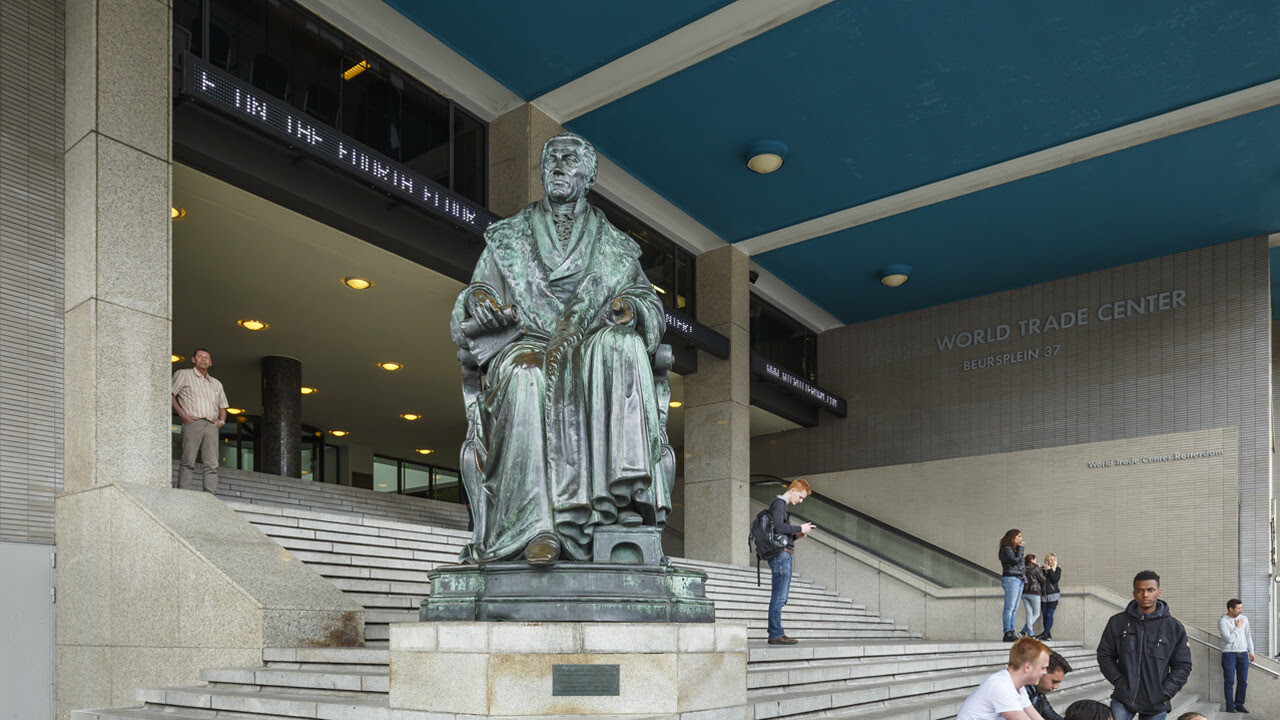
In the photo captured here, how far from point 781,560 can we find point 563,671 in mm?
5152

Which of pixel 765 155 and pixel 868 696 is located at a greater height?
pixel 765 155

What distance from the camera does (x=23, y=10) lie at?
7566mm

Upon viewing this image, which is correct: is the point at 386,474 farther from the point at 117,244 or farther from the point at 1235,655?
the point at 1235,655

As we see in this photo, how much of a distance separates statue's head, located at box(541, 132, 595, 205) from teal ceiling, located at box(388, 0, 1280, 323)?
5.81 meters

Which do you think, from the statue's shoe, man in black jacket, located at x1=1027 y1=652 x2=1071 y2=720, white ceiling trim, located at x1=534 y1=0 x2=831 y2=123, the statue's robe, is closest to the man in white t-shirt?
man in black jacket, located at x1=1027 y1=652 x2=1071 y2=720

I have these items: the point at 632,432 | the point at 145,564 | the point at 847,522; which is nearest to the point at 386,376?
the point at 847,522

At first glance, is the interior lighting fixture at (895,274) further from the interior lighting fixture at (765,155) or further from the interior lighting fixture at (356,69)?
the interior lighting fixture at (356,69)

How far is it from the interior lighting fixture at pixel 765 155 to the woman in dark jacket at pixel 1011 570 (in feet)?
17.2

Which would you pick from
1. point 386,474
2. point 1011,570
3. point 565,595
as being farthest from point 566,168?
point 386,474

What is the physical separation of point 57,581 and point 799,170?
9765mm

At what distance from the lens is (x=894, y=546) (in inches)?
575

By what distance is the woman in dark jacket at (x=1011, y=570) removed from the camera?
11.5m

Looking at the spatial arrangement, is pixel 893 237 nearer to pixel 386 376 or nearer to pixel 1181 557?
pixel 1181 557

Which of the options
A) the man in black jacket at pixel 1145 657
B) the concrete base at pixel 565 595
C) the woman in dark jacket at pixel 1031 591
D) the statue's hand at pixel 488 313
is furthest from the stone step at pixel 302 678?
the woman in dark jacket at pixel 1031 591
